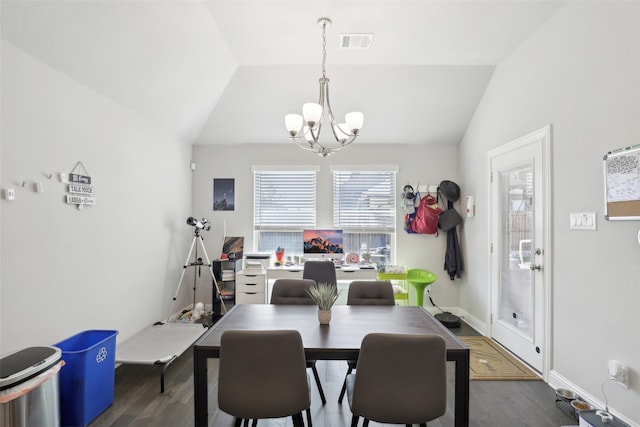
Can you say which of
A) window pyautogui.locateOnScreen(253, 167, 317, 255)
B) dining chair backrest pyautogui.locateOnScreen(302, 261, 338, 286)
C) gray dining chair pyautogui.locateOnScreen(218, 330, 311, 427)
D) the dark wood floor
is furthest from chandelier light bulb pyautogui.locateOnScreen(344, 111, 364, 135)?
window pyautogui.locateOnScreen(253, 167, 317, 255)

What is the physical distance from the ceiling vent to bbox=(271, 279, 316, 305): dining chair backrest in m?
2.30

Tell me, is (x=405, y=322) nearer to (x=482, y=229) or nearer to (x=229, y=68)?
(x=482, y=229)

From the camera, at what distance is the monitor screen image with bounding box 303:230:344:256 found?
179 inches

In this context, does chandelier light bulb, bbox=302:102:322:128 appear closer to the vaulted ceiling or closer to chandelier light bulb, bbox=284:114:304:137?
chandelier light bulb, bbox=284:114:304:137

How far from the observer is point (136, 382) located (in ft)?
8.98

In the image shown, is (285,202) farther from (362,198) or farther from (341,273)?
(341,273)

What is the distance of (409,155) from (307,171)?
5.05ft

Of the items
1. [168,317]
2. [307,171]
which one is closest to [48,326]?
[168,317]

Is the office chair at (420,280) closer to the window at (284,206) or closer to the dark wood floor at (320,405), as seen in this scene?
the dark wood floor at (320,405)

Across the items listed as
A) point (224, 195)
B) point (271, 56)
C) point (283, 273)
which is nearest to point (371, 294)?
point (283, 273)

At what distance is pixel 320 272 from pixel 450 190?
2.34m

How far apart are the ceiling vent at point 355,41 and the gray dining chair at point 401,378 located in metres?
2.65

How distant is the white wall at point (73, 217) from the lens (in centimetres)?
210

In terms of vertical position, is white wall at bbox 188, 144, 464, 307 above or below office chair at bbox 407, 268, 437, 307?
above
